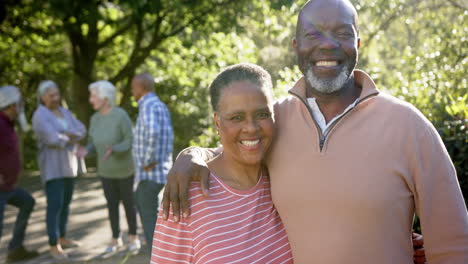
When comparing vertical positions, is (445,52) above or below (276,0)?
below

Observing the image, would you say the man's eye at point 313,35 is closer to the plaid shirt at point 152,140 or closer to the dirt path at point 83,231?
the plaid shirt at point 152,140

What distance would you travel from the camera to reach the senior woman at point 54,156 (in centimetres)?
646

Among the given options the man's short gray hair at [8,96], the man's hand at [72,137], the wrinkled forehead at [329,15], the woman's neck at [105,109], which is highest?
the man's short gray hair at [8,96]

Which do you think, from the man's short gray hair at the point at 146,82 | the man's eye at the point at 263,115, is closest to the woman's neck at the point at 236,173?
the man's eye at the point at 263,115

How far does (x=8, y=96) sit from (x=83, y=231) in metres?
2.75

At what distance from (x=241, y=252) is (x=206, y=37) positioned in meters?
11.4

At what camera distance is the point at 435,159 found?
212cm

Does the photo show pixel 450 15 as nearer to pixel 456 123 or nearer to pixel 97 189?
pixel 456 123

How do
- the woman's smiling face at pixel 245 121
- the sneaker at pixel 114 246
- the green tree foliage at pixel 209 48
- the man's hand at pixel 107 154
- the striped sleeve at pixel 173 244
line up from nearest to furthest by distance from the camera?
the striped sleeve at pixel 173 244 → the woman's smiling face at pixel 245 121 → the green tree foliage at pixel 209 48 → the man's hand at pixel 107 154 → the sneaker at pixel 114 246

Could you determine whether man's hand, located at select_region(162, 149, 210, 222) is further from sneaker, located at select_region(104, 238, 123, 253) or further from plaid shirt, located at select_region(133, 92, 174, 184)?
sneaker, located at select_region(104, 238, 123, 253)

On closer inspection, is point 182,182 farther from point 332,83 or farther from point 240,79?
point 332,83

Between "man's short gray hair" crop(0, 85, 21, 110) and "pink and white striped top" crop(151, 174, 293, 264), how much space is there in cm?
445

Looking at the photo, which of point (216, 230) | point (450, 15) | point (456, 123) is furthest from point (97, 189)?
point (216, 230)

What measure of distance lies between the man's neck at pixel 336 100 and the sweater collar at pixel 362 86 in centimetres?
5
